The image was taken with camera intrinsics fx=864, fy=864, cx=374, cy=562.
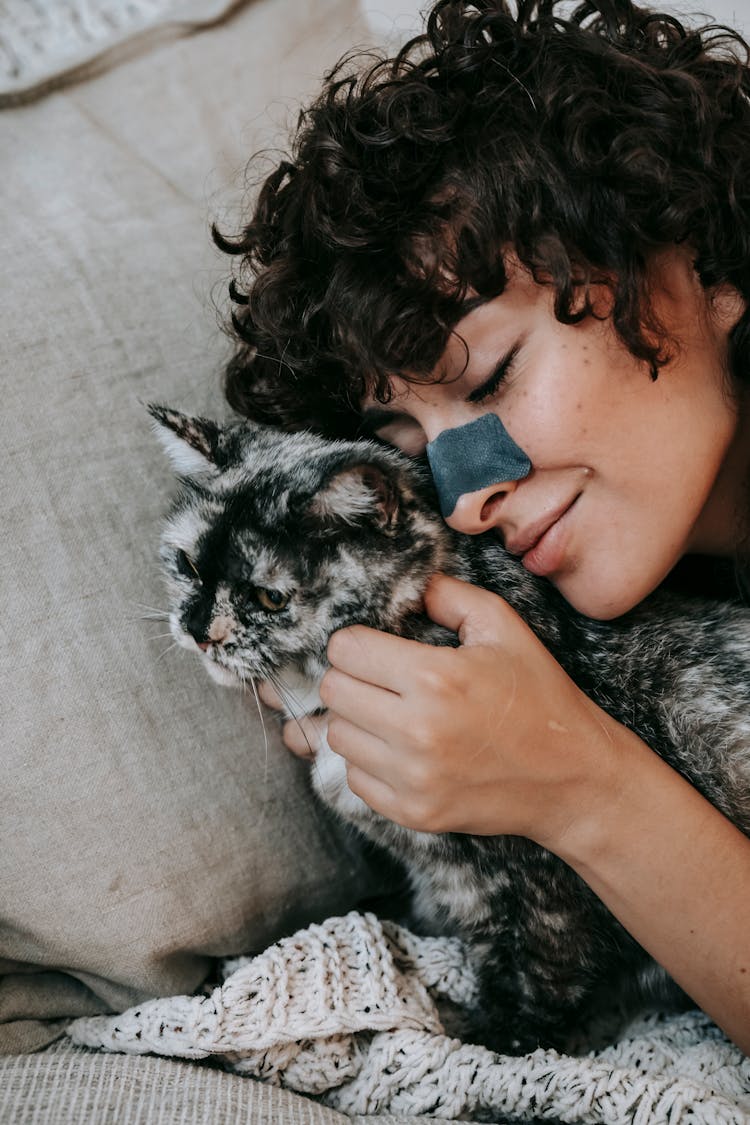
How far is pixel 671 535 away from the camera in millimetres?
1100

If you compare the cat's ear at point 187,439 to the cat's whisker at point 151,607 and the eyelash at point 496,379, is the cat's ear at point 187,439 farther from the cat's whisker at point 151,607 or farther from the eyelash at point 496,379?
the eyelash at point 496,379

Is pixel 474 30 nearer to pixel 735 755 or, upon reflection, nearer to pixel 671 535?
pixel 671 535

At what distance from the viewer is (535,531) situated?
3.57ft

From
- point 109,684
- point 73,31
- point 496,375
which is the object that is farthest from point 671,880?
point 73,31

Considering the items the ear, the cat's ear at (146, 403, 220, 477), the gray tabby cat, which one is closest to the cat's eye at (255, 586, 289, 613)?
the gray tabby cat

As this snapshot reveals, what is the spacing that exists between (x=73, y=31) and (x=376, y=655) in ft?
4.17

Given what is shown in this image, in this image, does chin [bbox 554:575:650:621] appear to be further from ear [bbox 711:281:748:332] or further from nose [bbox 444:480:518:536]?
ear [bbox 711:281:748:332]

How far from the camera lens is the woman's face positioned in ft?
3.30

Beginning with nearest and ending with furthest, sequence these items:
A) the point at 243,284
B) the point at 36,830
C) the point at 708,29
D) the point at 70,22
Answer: the point at 36,830 → the point at 708,29 → the point at 243,284 → the point at 70,22

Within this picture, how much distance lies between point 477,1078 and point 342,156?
1139mm

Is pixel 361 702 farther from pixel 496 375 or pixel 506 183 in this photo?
pixel 506 183

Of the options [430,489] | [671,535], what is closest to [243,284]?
[430,489]

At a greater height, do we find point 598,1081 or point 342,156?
point 342,156

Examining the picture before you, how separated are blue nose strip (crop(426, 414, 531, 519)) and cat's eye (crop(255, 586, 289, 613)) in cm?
24
